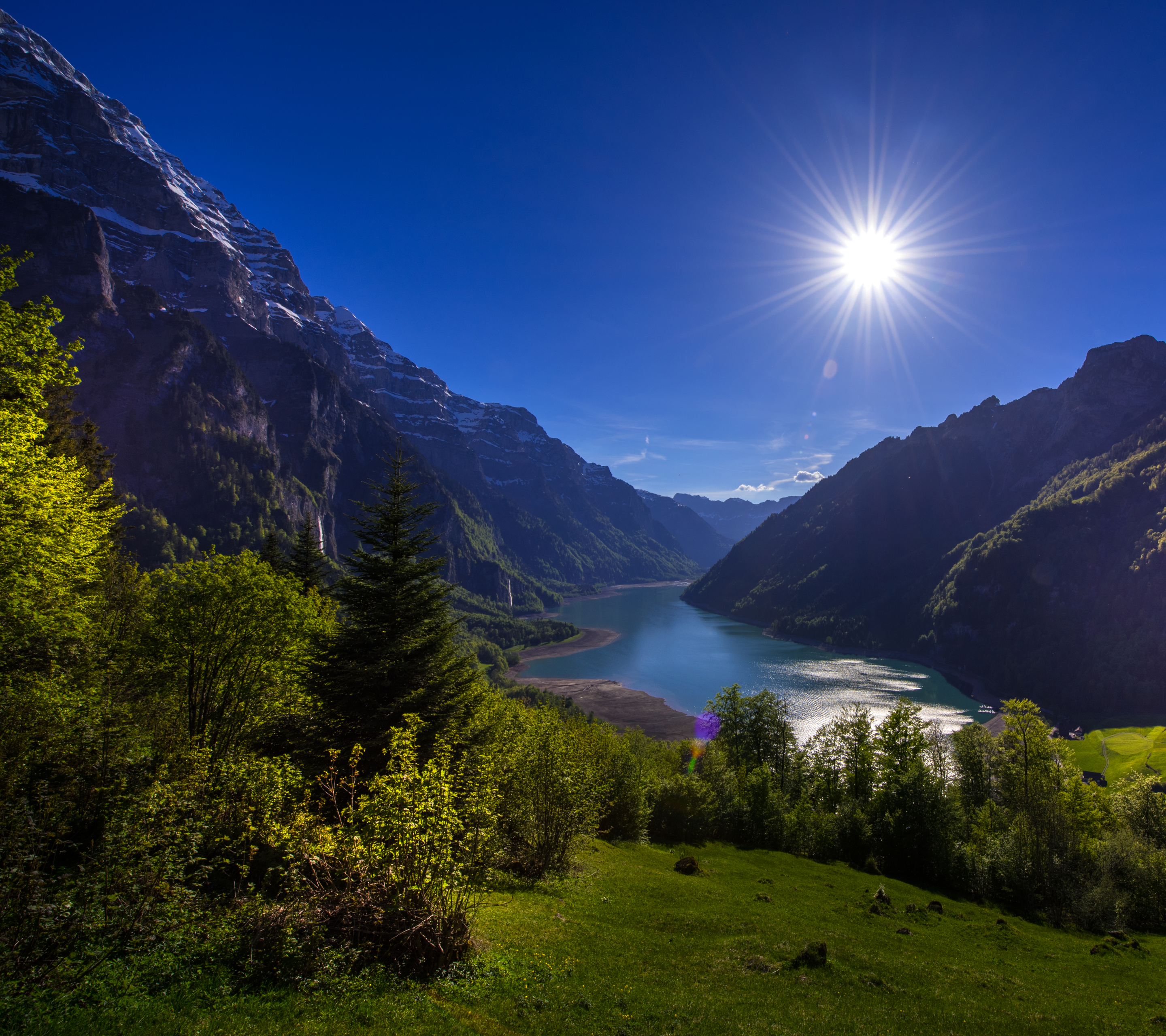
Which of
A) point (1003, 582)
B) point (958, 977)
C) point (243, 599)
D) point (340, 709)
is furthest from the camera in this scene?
point (1003, 582)

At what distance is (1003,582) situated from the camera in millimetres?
183000

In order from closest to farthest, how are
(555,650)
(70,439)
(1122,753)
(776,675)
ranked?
(70,439) < (1122,753) < (776,675) < (555,650)

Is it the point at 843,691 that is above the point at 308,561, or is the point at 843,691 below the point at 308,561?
below

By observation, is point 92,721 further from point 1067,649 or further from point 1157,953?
point 1067,649

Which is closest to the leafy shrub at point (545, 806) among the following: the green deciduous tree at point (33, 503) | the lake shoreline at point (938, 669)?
the green deciduous tree at point (33, 503)

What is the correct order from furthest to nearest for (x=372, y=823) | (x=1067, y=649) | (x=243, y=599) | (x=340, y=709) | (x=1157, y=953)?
1. (x=1067, y=649)
2. (x=1157, y=953)
3. (x=243, y=599)
4. (x=340, y=709)
5. (x=372, y=823)

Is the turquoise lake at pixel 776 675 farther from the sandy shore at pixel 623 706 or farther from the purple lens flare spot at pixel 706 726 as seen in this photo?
the purple lens flare spot at pixel 706 726

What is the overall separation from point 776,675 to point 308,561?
13205 cm

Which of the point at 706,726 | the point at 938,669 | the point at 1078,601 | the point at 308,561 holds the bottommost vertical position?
the point at 706,726

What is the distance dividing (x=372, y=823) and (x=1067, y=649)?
206728 millimetres

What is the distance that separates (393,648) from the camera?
69.8ft

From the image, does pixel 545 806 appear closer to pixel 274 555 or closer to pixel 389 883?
pixel 389 883

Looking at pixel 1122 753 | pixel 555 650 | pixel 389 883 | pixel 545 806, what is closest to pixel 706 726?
pixel 1122 753

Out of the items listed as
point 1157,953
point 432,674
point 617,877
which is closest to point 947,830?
point 1157,953
